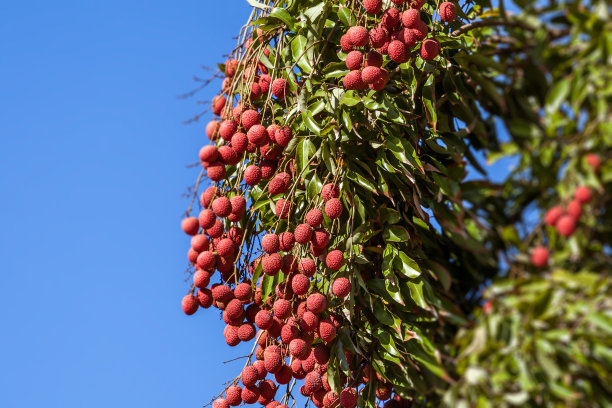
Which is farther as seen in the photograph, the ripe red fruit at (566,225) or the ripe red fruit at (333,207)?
the ripe red fruit at (333,207)

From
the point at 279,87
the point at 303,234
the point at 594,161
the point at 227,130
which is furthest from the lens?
the point at 279,87

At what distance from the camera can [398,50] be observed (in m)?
1.46

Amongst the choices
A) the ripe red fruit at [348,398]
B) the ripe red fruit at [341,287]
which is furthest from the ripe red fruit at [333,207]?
the ripe red fruit at [348,398]

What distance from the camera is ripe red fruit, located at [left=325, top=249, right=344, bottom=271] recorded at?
1.47m

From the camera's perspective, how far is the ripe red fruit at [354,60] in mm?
1500

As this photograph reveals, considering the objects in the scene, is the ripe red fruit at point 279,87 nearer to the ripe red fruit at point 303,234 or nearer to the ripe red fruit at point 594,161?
the ripe red fruit at point 303,234

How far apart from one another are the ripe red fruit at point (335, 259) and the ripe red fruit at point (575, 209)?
2.06 ft

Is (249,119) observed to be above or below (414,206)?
above

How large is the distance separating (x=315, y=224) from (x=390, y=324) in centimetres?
24

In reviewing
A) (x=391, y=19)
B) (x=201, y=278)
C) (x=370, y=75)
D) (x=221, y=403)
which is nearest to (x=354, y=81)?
(x=370, y=75)

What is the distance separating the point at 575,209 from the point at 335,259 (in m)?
0.64

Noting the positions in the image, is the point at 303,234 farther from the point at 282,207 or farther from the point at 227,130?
the point at 227,130

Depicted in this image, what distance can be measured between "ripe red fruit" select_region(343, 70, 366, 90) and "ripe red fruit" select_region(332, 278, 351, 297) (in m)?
0.36

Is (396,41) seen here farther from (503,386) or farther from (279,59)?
(503,386)
